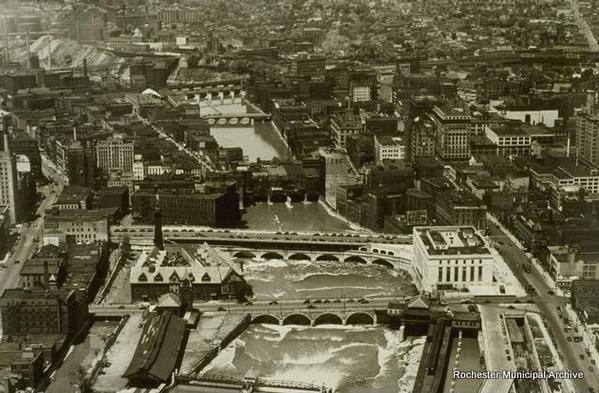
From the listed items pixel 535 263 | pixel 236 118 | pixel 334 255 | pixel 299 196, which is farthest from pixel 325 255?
pixel 236 118

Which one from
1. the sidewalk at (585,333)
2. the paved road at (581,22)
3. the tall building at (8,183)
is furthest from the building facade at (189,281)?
the paved road at (581,22)

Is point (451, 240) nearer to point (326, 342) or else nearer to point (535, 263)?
point (535, 263)

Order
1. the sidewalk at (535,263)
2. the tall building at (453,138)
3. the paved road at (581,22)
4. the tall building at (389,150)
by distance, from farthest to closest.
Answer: the tall building at (453,138), the tall building at (389,150), the paved road at (581,22), the sidewalk at (535,263)

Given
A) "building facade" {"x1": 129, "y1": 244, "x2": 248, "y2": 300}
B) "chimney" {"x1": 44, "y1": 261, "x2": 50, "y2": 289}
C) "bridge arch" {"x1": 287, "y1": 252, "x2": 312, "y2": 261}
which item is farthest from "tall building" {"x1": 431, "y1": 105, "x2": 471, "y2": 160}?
"chimney" {"x1": 44, "y1": 261, "x2": 50, "y2": 289}

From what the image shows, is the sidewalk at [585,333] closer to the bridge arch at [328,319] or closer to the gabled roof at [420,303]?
the gabled roof at [420,303]

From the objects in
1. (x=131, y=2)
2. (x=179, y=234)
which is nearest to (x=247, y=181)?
(x=179, y=234)

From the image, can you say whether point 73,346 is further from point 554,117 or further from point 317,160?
point 554,117
